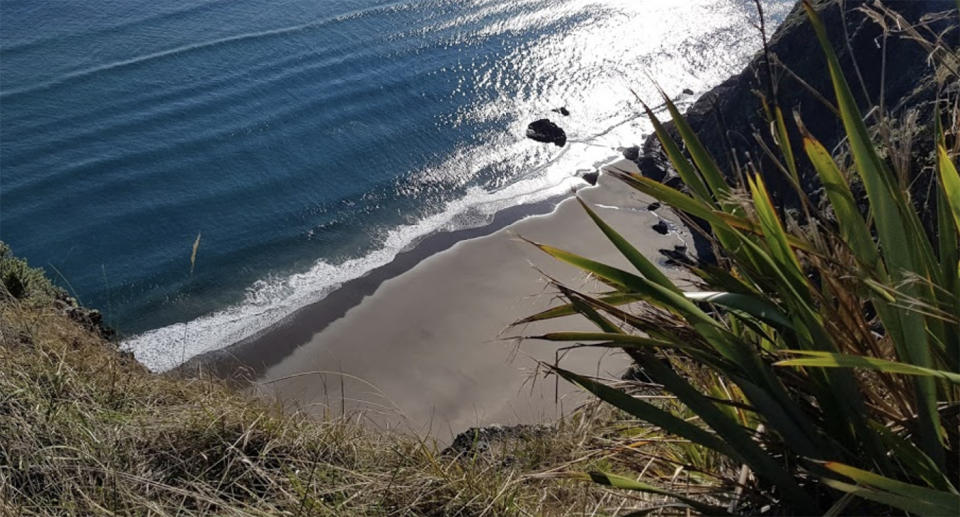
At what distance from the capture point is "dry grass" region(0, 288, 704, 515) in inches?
127

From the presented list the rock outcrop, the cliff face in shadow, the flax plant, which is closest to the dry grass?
the flax plant

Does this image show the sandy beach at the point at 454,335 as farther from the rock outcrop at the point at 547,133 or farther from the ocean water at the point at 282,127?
the rock outcrop at the point at 547,133

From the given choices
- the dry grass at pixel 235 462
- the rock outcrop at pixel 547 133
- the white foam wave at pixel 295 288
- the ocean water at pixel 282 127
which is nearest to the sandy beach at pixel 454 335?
the white foam wave at pixel 295 288

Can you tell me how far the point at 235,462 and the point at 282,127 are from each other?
22.0 m

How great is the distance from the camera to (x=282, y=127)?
2466 centimetres

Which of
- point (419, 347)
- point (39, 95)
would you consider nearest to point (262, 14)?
point (39, 95)

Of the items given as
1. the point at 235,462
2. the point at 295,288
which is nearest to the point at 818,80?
the point at 295,288

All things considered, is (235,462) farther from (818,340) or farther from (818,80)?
(818,80)

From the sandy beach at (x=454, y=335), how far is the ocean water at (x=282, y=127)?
Answer: 1.11 m

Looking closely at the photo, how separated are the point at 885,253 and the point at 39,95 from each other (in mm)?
26687

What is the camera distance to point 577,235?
64.4 ft

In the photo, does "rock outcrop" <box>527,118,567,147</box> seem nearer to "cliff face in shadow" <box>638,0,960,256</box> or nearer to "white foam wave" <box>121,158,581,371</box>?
"white foam wave" <box>121,158,581,371</box>

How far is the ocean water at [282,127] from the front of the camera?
1897 centimetres

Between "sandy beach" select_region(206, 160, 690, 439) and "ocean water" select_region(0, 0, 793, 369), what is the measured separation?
111cm
